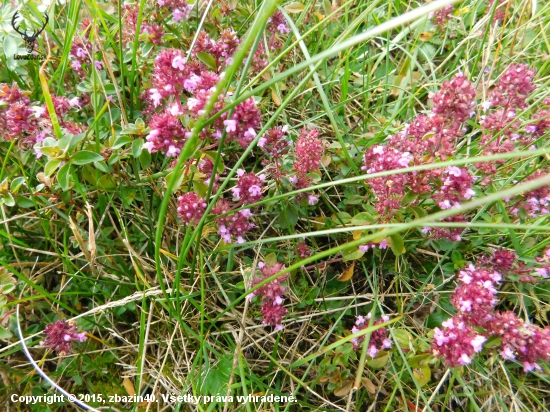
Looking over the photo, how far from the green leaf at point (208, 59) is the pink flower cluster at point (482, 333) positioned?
1.41m

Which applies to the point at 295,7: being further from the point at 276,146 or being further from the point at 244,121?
the point at 244,121

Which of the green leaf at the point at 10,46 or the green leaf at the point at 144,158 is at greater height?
the green leaf at the point at 10,46

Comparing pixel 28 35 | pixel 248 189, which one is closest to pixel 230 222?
pixel 248 189

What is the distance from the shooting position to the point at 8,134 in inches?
69.8

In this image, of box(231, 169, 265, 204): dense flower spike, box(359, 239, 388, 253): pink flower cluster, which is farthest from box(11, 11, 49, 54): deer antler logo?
box(359, 239, 388, 253): pink flower cluster

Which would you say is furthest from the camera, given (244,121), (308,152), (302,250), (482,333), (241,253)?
(241,253)

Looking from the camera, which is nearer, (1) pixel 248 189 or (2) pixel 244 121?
(2) pixel 244 121

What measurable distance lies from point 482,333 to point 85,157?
5.44 feet

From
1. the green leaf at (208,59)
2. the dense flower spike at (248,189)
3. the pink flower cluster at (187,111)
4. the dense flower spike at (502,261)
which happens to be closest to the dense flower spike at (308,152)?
the dense flower spike at (248,189)

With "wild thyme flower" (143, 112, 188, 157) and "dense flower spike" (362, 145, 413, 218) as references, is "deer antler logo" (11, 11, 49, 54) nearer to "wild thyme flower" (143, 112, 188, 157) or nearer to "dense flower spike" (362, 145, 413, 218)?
"wild thyme flower" (143, 112, 188, 157)

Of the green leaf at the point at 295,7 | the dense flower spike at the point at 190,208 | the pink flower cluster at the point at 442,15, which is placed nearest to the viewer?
the dense flower spike at the point at 190,208

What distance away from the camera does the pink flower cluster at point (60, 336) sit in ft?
5.45

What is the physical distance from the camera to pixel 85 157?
61.1 inches

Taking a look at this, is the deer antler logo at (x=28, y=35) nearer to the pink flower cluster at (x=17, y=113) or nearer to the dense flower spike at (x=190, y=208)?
the pink flower cluster at (x=17, y=113)
